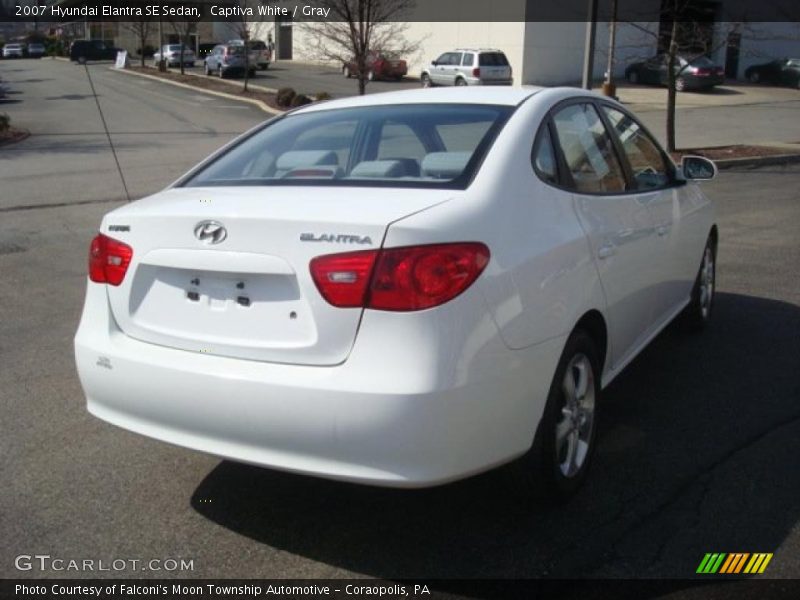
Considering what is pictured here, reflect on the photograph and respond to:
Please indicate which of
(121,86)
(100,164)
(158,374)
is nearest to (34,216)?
(100,164)

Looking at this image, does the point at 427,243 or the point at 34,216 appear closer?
the point at 427,243

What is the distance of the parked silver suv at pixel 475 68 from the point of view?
3769 cm

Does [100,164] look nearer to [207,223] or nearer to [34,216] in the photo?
[34,216]

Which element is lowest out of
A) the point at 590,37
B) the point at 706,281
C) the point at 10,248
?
the point at 10,248

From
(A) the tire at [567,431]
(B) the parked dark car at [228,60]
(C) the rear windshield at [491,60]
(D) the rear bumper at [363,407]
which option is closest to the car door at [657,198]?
(A) the tire at [567,431]

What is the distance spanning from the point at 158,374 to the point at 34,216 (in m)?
8.75

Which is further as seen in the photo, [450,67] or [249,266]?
[450,67]

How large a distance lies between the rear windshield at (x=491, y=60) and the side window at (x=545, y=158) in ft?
115

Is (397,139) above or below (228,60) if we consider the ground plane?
above

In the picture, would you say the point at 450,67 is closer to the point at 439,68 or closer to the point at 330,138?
the point at 439,68

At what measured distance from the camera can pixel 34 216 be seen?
11227mm

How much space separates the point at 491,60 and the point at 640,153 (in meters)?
34.2

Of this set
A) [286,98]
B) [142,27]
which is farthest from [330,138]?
[142,27]

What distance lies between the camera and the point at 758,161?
17.7 meters
